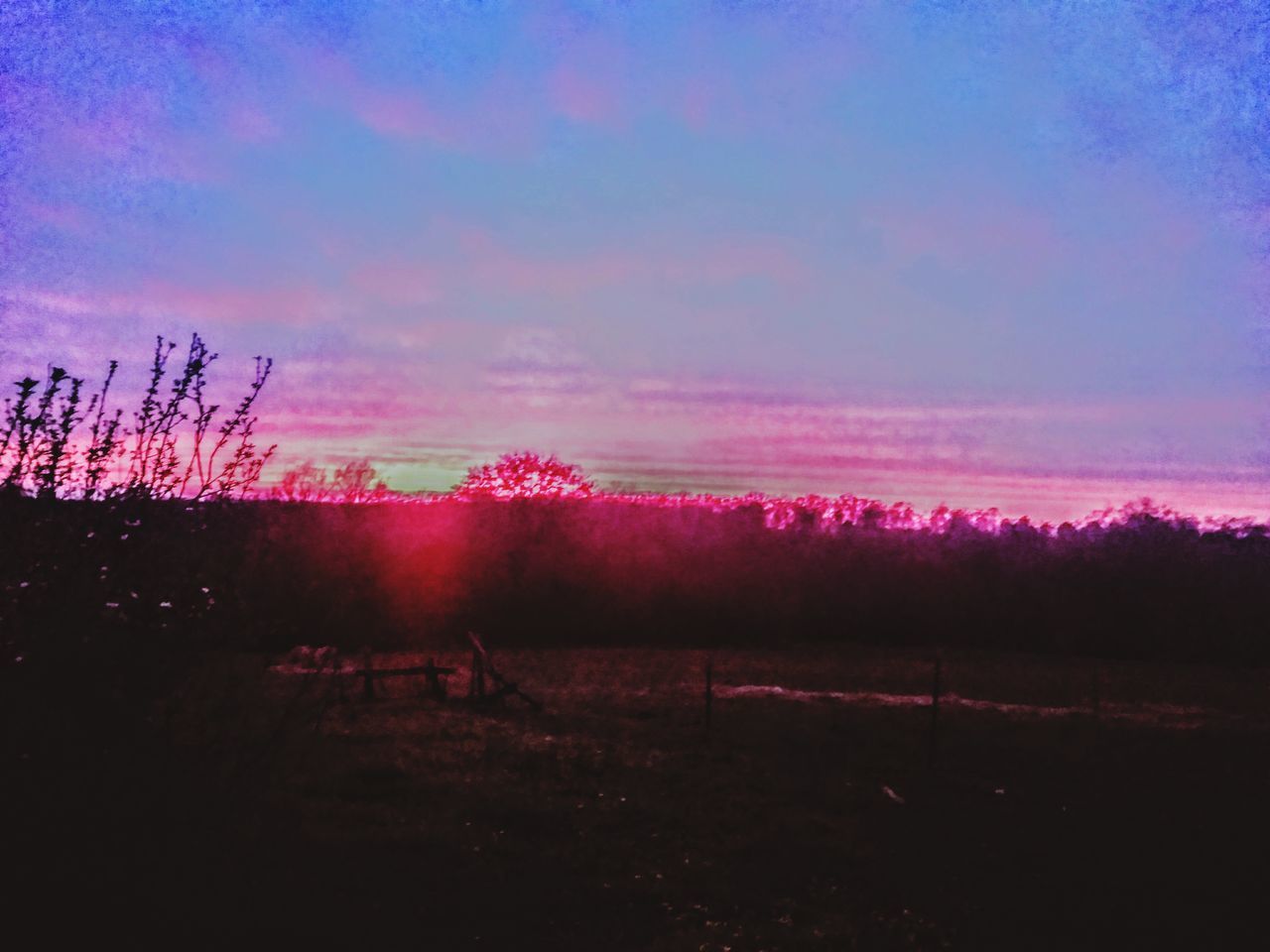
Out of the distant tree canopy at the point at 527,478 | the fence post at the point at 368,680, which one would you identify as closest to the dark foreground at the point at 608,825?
the fence post at the point at 368,680

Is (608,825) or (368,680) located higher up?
(368,680)

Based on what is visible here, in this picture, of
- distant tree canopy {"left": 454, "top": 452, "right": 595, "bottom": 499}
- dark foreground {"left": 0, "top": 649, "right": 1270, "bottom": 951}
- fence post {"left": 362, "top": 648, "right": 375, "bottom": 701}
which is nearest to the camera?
dark foreground {"left": 0, "top": 649, "right": 1270, "bottom": 951}

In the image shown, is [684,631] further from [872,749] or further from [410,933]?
[410,933]

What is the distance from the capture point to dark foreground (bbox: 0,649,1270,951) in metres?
5.98

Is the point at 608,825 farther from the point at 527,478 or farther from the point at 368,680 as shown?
the point at 527,478

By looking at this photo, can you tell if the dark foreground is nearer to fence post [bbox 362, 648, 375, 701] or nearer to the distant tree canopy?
fence post [bbox 362, 648, 375, 701]

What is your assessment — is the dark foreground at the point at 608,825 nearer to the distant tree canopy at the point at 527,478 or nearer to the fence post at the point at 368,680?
the fence post at the point at 368,680

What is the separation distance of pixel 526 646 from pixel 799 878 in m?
33.9

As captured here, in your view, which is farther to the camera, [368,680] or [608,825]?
[368,680]

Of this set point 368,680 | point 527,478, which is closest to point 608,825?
point 368,680

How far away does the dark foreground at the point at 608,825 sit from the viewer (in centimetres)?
598

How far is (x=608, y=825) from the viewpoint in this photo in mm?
13188

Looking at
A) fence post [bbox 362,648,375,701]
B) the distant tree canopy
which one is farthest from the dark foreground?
the distant tree canopy

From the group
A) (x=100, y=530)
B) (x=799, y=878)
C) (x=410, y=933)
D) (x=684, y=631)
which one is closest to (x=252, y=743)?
(x=100, y=530)
